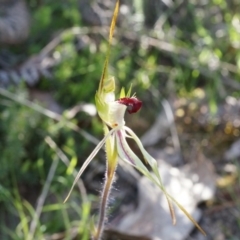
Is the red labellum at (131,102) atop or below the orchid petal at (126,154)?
atop

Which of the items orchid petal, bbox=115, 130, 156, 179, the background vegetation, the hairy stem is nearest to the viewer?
orchid petal, bbox=115, 130, 156, 179

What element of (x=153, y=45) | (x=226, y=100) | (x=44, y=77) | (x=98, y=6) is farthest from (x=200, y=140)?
(x=98, y=6)

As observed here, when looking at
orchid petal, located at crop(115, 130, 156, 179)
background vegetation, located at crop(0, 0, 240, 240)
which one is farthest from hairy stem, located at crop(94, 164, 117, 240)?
background vegetation, located at crop(0, 0, 240, 240)

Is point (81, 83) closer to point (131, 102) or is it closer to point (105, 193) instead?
point (105, 193)

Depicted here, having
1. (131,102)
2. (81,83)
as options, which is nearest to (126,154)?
(131,102)

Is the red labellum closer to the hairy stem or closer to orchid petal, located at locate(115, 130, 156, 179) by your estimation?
orchid petal, located at locate(115, 130, 156, 179)

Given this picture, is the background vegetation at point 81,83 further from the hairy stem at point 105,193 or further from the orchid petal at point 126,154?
the orchid petal at point 126,154

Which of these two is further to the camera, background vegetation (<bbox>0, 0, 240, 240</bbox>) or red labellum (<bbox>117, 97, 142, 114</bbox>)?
background vegetation (<bbox>0, 0, 240, 240</bbox>)

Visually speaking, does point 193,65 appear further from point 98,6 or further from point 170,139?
point 98,6

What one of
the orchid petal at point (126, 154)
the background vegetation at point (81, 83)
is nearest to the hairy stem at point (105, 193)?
the orchid petal at point (126, 154)
